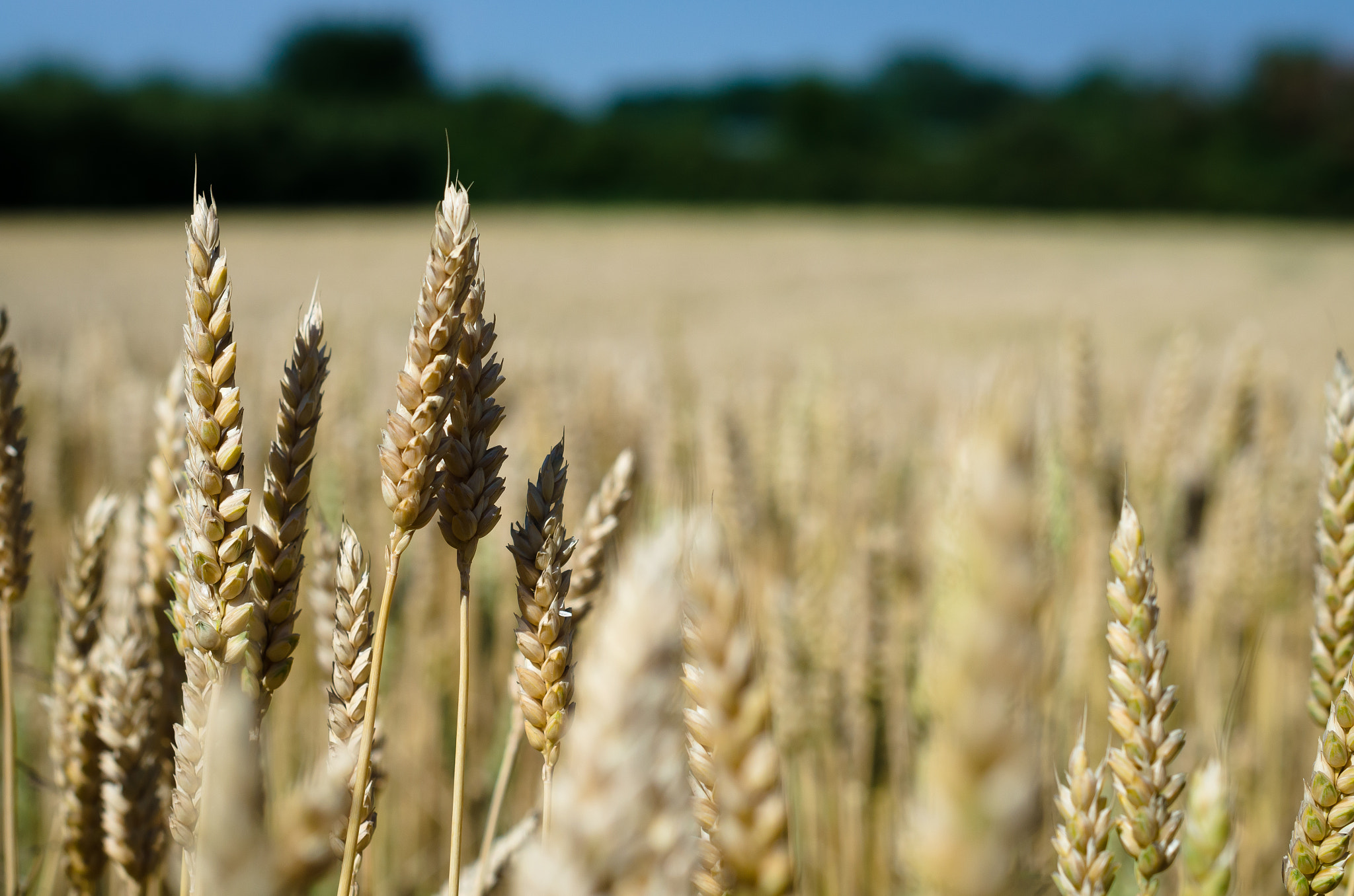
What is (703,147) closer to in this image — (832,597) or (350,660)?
(832,597)

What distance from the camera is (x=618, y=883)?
0.34 meters

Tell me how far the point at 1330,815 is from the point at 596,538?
21.0 inches

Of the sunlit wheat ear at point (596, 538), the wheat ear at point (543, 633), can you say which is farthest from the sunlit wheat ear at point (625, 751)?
the sunlit wheat ear at point (596, 538)

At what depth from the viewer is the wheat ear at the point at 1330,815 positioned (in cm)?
61

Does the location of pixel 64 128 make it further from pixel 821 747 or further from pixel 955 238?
pixel 821 747

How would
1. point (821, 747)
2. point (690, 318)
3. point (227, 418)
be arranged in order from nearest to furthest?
point (227, 418), point (821, 747), point (690, 318)

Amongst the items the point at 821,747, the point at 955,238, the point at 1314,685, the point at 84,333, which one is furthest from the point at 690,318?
the point at 955,238

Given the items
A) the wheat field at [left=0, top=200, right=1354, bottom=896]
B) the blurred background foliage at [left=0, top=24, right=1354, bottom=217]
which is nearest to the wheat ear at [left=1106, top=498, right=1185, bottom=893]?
the wheat field at [left=0, top=200, right=1354, bottom=896]

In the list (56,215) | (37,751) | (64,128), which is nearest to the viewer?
(37,751)

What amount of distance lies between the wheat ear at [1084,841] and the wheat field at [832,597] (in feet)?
0.06

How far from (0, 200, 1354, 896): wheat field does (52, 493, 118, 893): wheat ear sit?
6 cm

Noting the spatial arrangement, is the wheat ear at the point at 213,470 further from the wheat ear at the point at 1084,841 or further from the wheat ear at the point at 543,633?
the wheat ear at the point at 1084,841

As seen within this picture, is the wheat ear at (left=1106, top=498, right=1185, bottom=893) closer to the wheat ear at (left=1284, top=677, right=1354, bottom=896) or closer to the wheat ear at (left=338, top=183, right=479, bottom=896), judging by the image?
the wheat ear at (left=1284, top=677, right=1354, bottom=896)

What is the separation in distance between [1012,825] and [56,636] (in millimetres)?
2078
